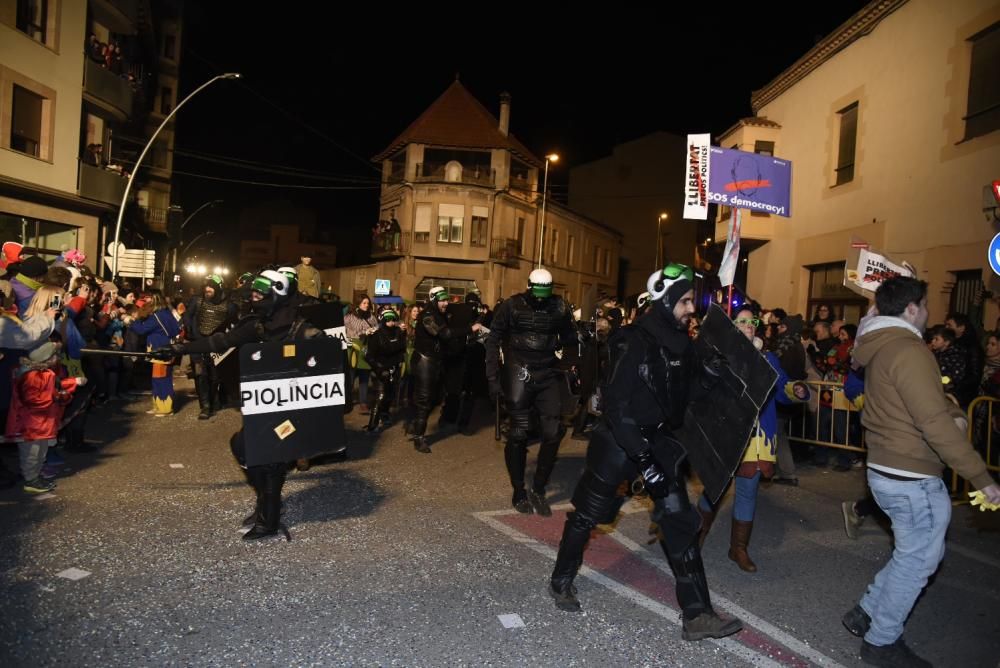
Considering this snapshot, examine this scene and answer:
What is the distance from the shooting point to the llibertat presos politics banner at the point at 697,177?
36.9 ft

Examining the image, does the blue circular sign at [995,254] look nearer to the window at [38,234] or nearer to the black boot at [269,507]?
the black boot at [269,507]

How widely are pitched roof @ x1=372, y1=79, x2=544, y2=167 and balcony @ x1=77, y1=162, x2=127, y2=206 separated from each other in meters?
19.5

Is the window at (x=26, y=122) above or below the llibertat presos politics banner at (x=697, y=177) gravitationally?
above

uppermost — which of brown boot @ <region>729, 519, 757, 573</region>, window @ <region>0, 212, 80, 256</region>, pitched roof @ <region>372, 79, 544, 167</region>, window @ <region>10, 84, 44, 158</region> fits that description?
pitched roof @ <region>372, 79, 544, 167</region>

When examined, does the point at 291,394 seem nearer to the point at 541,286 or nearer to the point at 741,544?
the point at 541,286

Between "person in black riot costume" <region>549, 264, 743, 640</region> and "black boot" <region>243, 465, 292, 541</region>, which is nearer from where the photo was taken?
"person in black riot costume" <region>549, 264, 743, 640</region>

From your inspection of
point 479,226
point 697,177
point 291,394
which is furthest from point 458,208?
point 291,394

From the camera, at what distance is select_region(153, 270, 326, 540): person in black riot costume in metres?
5.12

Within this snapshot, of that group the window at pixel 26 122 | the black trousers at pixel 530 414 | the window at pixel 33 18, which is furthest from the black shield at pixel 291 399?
the window at pixel 33 18

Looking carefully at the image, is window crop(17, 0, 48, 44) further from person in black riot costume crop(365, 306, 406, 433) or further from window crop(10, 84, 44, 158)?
person in black riot costume crop(365, 306, 406, 433)

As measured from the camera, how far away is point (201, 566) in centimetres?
448

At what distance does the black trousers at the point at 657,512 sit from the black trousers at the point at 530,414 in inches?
84.0

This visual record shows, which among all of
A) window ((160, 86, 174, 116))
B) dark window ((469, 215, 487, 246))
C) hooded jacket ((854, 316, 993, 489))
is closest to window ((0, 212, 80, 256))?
dark window ((469, 215, 487, 246))

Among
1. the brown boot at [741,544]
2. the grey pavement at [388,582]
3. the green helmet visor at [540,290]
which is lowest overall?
the grey pavement at [388,582]
